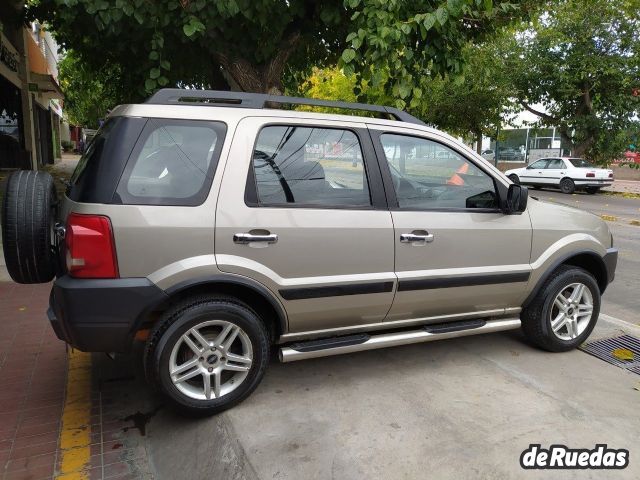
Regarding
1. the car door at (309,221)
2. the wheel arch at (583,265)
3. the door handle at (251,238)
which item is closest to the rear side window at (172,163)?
the car door at (309,221)

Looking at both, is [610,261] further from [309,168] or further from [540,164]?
[540,164]

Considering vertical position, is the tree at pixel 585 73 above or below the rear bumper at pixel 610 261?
above

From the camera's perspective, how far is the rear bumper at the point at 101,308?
2.76m

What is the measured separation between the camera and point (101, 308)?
279 cm

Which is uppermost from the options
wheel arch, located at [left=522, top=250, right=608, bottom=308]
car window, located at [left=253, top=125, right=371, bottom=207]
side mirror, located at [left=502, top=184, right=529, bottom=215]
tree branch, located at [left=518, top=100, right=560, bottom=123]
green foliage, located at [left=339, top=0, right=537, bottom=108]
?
tree branch, located at [left=518, top=100, right=560, bottom=123]

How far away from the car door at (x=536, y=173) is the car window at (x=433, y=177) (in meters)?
20.4

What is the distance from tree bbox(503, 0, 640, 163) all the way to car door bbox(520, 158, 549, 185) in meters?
2.26

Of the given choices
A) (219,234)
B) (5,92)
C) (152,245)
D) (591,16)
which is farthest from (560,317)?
(591,16)

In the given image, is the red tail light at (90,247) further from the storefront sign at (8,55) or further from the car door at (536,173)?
the car door at (536,173)

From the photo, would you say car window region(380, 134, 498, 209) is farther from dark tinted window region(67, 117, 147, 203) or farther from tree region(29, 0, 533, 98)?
tree region(29, 0, 533, 98)

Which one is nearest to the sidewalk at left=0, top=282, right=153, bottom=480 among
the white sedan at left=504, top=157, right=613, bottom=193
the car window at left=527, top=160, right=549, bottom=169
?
the white sedan at left=504, top=157, right=613, bottom=193

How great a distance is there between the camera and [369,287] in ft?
11.0

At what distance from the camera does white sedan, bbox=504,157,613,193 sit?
67.2 feet

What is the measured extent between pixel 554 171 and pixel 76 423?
72.4ft
